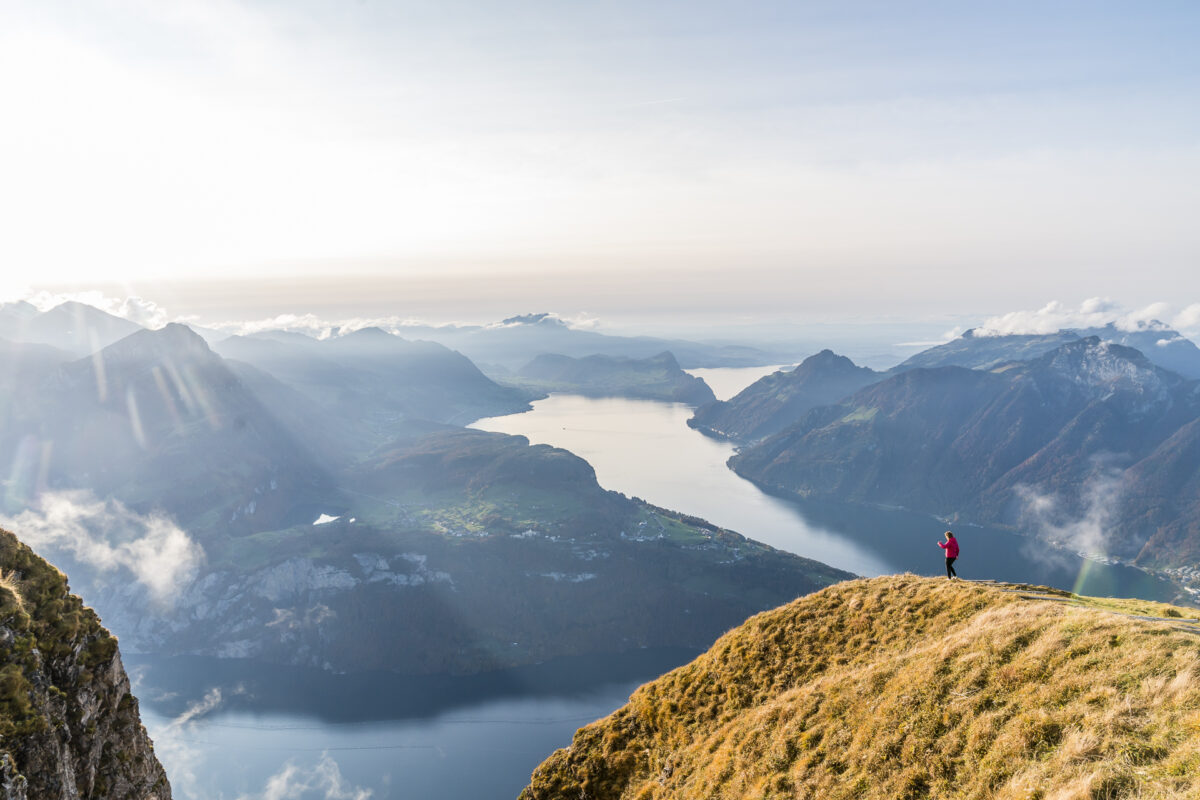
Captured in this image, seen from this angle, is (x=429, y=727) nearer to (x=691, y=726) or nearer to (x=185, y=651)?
(x=185, y=651)

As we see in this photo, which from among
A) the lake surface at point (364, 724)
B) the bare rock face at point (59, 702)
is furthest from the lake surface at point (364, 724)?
the bare rock face at point (59, 702)

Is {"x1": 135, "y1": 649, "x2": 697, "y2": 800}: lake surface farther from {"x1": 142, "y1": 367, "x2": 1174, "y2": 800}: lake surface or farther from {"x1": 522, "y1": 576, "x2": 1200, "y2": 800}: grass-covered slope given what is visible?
{"x1": 522, "y1": 576, "x2": 1200, "y2": 800}: grass-covered slope

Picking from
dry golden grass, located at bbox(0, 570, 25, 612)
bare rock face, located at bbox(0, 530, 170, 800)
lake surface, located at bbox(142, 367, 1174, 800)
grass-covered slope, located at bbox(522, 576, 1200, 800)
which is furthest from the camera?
lake surface, located at bbox(142, 367, 1174, 800)

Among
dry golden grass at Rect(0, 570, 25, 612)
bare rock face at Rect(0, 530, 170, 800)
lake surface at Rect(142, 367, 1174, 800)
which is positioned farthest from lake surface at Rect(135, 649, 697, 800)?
dry golden grass at Rect(0, 570, 25, 612)

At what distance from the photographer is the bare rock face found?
66.8ft

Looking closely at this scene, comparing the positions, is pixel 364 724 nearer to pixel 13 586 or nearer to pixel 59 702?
pixel 59 702

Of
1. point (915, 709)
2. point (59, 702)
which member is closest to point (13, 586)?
point (59, 702)

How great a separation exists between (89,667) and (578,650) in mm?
185833

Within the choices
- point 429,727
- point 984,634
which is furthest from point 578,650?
point 984,634

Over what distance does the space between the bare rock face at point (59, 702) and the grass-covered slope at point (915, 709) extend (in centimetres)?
2189

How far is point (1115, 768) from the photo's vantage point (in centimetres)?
1582

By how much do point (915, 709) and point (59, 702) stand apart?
3265 cm

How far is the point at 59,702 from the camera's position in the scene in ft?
75.5

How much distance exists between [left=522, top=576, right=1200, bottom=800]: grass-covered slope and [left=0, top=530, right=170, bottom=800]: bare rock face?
21.9 m
